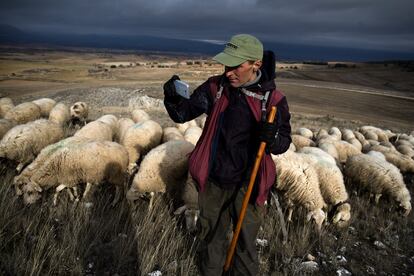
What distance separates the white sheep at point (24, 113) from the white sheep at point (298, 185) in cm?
896

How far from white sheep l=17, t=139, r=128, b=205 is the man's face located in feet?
11.1

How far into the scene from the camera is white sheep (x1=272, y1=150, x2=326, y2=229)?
5.89 meters

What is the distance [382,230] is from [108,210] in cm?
451

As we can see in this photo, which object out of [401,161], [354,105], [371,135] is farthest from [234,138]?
[354,105]

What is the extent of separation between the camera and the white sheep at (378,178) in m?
6.97

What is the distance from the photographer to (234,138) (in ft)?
10.1

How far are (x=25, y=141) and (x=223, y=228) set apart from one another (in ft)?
17.9

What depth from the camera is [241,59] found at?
292cm

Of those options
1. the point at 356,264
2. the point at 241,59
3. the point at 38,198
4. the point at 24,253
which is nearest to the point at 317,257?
the point at 356,264

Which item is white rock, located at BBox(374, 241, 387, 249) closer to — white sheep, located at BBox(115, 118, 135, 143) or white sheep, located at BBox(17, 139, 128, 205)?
white sheep, located at BBox(17, 139, 128, 205)

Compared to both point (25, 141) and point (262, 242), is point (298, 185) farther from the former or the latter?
point (25, 141)

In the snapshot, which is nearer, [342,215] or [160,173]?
[160,173]

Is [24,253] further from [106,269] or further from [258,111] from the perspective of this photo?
[258,111]

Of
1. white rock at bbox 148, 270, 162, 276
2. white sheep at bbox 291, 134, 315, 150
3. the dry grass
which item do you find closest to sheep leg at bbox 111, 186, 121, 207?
the dry grass
